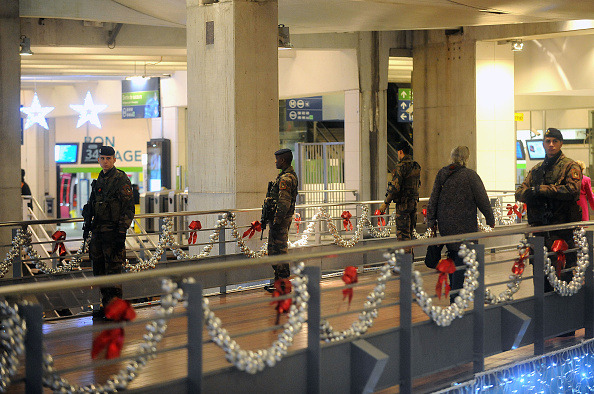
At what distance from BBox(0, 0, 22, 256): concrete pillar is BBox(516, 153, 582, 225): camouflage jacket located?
10.4m

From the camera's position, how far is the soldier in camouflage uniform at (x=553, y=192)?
26.1 ft

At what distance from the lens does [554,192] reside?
796 cm

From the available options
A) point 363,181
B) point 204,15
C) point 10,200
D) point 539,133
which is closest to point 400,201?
point 204,15

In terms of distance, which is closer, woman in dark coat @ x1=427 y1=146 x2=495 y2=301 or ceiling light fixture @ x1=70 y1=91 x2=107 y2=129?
woman in dark coat @ x1=427 y1=146 x2=495 y2=301

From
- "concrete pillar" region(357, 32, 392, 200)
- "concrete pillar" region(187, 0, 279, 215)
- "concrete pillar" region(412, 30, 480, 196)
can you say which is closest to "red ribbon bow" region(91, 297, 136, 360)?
"concrete pillar" region(187, 0, 279, 215)

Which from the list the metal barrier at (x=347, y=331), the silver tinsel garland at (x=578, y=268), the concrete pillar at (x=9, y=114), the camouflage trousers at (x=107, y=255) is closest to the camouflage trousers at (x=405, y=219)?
the metal barrier at (x=347, y=331)

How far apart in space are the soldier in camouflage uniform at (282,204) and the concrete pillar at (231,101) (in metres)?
2.41

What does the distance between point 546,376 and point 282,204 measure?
11.2 ft

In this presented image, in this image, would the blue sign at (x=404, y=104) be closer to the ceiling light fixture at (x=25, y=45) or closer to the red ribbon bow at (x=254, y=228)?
the ceiling light fixture at (x=25, y=45)

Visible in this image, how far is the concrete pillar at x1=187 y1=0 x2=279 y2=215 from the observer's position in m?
11.5

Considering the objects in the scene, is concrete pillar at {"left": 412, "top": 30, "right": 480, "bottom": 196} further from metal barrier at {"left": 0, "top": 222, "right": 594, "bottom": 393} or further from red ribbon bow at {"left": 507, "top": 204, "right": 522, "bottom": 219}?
metal barrier at {"left": 0, "top": 222, "right": 594, "bottom": 393}

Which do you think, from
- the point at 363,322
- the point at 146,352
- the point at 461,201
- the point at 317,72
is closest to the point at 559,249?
the point at 461,201

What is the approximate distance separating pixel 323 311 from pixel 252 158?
3.69m

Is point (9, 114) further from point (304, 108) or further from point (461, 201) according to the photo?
point (304, 108)
